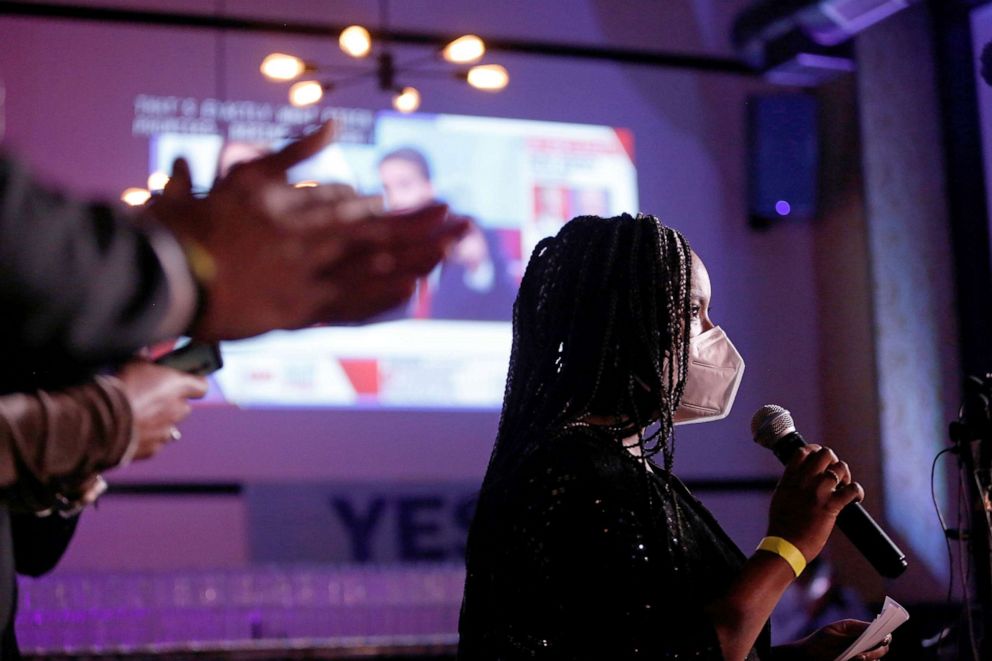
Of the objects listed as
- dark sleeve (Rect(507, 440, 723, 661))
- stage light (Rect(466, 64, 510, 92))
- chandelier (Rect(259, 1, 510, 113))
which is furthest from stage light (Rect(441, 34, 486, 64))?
dark sleeve (Rect(507, 440, 723, 661))

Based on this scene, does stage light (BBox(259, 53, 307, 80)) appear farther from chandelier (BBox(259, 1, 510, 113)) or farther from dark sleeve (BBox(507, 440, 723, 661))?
dark sleeve (BBox(507, 440, 723, 661))

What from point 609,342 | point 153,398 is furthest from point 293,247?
point 609,342

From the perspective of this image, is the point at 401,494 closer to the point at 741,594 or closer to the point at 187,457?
the point at 187,457

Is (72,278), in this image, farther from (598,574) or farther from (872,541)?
(872,541)

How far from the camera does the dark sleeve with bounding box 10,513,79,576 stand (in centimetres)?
157

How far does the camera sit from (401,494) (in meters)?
5.85

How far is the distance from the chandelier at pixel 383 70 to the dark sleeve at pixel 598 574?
379 centimetres

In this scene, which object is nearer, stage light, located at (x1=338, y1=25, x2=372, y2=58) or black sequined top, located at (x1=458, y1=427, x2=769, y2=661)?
black sequined top, located at (x1=458, y1=427, x2=769, y2=661)

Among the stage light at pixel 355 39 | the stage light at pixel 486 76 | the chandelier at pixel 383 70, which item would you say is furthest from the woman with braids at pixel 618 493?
the stage light at pixel 486 76

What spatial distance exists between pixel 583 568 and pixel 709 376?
519 mm

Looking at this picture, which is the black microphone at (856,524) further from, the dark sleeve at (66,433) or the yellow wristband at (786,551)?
the dark sleeve at (66,433)

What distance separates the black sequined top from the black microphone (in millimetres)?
248

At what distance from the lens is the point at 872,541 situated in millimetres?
1739

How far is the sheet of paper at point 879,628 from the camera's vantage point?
5.52 ft
